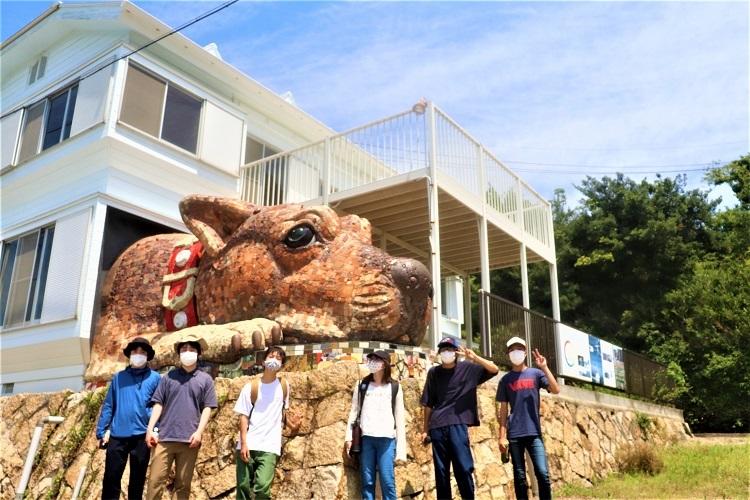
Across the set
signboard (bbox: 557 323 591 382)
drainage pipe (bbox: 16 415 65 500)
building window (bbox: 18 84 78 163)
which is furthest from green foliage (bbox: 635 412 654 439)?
building window (bbox: 18 84 78 163)

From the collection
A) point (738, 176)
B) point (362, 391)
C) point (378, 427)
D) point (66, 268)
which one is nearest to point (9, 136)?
point (66, 268)

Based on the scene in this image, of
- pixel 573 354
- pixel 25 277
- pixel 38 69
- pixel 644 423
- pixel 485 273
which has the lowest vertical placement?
pixel 644 423

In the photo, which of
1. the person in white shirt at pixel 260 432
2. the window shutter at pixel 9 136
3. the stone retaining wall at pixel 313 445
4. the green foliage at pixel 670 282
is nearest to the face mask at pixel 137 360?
the person in white shirt at pixel 260 432

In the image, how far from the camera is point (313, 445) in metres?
5.58

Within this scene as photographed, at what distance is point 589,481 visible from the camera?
8312mm

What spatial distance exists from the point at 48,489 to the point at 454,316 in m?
11.4

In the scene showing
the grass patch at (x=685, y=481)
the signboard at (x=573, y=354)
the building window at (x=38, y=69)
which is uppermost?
the building window at (x=38, y=69)

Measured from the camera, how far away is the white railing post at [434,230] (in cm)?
842

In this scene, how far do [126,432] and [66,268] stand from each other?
5172 millimetres

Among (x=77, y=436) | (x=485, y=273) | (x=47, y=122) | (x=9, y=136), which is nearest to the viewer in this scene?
(x=77, y=436)

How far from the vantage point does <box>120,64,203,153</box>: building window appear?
1005cm

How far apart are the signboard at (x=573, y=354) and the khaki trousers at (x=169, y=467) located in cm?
651

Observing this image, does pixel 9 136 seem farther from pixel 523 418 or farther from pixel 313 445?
pixel 523 418

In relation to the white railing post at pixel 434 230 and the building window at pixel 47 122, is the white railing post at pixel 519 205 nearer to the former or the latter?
the white railing post at pixel 434 230
